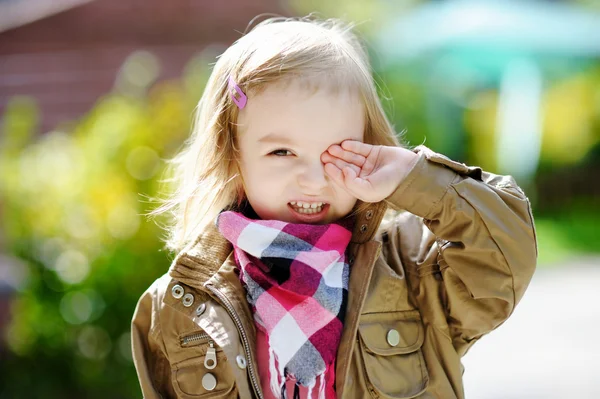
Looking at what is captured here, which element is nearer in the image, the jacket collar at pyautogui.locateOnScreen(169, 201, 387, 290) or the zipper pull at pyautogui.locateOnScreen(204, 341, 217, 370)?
the zipper pull at pyautogui.locateOnScreen(204, 341, 217, 370)

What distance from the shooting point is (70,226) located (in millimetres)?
4270

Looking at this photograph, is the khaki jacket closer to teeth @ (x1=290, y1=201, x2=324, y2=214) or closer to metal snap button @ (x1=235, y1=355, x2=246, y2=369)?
metal snap button @ (x1=235, y1=355, x2=246, y2=369)

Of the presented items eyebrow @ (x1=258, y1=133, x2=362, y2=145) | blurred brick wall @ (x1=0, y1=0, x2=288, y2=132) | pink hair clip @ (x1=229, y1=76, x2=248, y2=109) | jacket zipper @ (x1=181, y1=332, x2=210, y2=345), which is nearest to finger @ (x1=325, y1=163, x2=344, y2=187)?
eyebrow @ (x1=258, y1=133, x2=362, y2=145)

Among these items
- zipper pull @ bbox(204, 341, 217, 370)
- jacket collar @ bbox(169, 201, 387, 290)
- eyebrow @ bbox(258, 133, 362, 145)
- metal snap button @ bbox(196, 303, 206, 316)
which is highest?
eyebrow @ bbox(258, 133, 362, 145)

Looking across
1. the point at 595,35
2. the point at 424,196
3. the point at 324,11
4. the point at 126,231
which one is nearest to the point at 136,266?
the point at 126,231

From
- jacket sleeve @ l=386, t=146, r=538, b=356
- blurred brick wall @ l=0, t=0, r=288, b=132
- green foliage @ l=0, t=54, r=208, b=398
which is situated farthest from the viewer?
blurred brick wall @ l=0, t=0, r=288, b=132

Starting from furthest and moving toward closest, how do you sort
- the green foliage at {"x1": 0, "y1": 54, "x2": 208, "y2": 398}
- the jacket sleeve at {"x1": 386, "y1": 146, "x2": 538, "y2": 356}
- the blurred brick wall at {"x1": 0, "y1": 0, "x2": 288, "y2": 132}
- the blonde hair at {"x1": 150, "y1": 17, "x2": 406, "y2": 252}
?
1. the blurred brick wall at {"x1": 0, "y1": 0, "x2": 288, "y2": 132}
2. the green foliage at {"x1": 0, "y1": 54, "x2": 208, "y2": 398}
3. the blonde hair at {"x1": 150, "y1": 17, "x2": 406, "y2": 252}
4. the jacket sleeve at {"x1": 386, "y1": 146, "x2": 538, "y2": 356}

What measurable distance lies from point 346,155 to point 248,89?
311 millimetres

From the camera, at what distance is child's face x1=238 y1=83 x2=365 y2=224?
6.60 feet

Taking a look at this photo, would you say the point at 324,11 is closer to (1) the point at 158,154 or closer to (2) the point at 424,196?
(1) the point at 158,154

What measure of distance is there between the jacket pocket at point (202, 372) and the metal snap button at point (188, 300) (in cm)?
8

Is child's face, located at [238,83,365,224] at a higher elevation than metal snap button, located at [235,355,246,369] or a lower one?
higher

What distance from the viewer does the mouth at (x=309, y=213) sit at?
2121mm

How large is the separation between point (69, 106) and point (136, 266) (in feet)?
15.0
